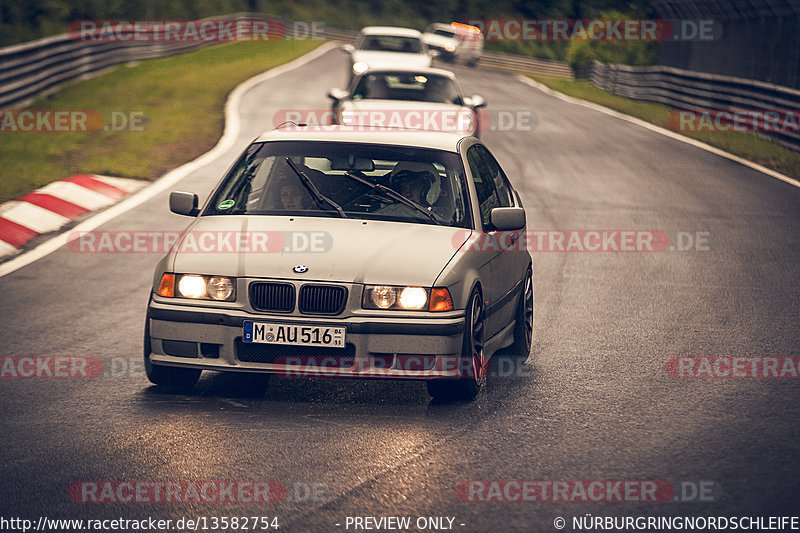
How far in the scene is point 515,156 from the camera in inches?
787

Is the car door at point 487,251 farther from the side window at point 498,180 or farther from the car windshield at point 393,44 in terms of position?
the car windshield at point 393,44

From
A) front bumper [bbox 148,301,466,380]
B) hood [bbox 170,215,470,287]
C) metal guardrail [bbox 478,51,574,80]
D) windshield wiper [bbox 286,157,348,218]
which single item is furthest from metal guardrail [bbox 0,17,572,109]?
metal guardrail [bbox 478,51,574,80]

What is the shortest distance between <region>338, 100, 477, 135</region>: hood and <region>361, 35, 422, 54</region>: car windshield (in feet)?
34.2

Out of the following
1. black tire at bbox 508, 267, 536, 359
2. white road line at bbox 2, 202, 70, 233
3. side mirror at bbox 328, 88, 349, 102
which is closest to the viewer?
black tire at bbox 508, 267, 536, 359

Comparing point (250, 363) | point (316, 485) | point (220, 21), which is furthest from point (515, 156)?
point (220, 21)

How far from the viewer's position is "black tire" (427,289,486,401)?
22.1 feet

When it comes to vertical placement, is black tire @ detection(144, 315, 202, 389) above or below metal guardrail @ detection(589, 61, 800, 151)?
above

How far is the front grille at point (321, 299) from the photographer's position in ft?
21.5

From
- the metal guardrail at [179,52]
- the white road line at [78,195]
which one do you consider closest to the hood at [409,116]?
the white road line at [78,195]

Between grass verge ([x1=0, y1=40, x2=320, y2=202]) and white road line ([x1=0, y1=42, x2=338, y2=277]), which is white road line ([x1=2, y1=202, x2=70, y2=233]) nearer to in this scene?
white road line ([x1=0, y1=42, x2=338, y2=277])

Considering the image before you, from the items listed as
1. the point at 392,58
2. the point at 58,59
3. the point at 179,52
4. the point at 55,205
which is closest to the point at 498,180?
the point at 55,205

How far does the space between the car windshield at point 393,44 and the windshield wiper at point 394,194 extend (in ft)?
66.2

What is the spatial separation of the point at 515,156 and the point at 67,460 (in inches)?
589

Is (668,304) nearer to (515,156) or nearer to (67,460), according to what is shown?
(67,460)
